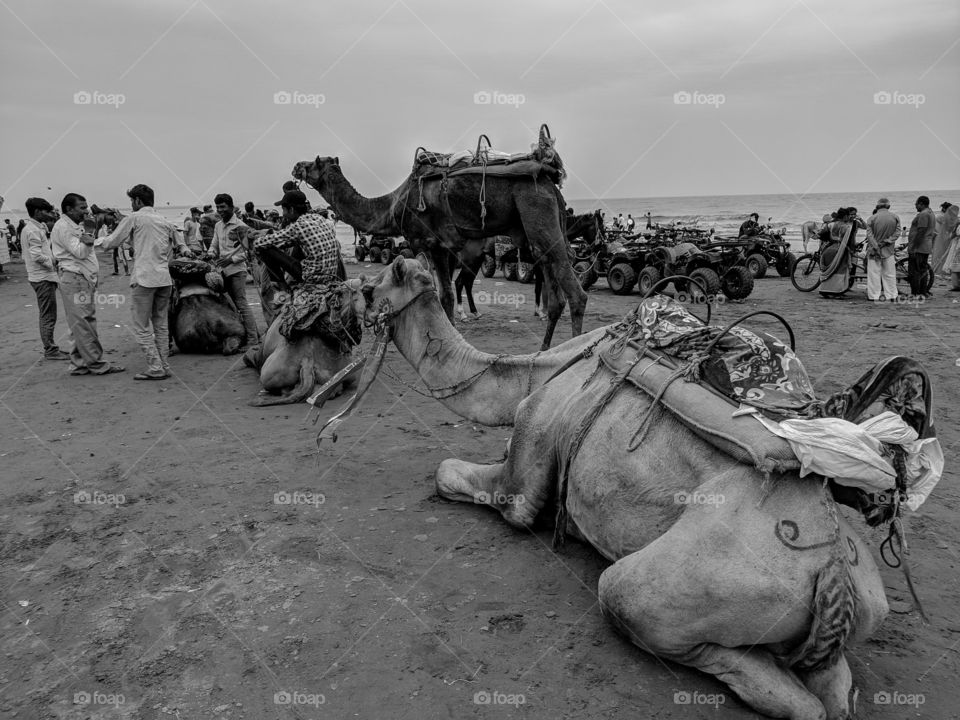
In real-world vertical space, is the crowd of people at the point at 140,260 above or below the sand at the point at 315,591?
above

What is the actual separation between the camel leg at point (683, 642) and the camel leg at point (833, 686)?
0.27 feet

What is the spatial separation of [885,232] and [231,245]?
1184 centimetres

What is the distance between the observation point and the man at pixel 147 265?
820 centimetres

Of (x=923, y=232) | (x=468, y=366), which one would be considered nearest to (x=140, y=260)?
(x=468, y=366)

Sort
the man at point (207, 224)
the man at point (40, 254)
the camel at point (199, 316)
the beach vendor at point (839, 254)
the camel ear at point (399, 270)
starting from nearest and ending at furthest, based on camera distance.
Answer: the camel ear at point (399, 270)
the man at point (40, 254)
the camel at point (199, 316)
the man at point (207, 224)
the beach vendor at point (839, 254)

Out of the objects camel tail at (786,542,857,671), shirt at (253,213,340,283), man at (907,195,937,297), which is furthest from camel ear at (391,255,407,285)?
man at (907,195,937,297)

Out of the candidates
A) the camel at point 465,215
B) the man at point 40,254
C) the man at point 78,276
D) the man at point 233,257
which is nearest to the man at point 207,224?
the man at point 233,257

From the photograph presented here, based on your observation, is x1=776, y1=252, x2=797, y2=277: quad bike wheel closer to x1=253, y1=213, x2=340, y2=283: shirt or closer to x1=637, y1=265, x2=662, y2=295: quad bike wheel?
x1=637, y1=265, x2=662, y2=295: quad bike wheel

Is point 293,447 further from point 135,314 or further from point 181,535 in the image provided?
point 135,314

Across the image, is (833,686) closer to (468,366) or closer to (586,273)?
(468,366)

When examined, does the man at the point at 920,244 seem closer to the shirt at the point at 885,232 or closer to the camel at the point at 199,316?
the shirt at the point at 885,232

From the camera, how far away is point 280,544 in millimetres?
4406

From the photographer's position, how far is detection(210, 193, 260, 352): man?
32.8 feet

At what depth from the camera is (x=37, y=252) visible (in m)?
8.86
